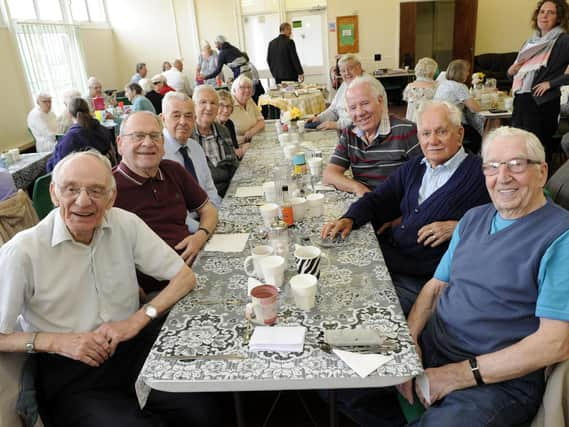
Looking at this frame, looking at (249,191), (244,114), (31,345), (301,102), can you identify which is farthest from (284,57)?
(31,345)

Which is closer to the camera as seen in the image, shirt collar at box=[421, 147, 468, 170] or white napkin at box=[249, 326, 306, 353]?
white napkin at box=[249, 326, 306, 353]

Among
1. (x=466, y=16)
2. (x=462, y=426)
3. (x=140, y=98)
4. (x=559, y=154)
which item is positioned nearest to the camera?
(x=462, y=426)

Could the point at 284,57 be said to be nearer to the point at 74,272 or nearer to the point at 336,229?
the point at 336,229

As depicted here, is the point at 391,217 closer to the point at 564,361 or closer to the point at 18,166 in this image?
the point at 564,361

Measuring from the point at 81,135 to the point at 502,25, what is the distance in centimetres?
928

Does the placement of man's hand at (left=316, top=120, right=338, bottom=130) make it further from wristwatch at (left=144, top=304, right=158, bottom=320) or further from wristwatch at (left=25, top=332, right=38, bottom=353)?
wristwatch at (left=25, top=332, right=38, bottom=353)

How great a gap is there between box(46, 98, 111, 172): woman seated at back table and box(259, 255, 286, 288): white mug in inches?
120

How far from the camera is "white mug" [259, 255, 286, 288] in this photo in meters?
1.45

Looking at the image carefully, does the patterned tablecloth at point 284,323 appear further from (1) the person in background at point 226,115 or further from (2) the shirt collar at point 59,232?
(1) the person in background at point 226,115

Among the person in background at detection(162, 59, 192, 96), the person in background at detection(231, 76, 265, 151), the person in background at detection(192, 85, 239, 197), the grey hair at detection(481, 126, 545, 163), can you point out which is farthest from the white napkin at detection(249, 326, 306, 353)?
the person in background at detection(162, 59, 192, 96)

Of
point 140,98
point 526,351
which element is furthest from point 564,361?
point 140,98

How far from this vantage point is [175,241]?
6.79ft

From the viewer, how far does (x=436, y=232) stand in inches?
73.9

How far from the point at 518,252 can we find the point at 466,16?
30.6 ft
